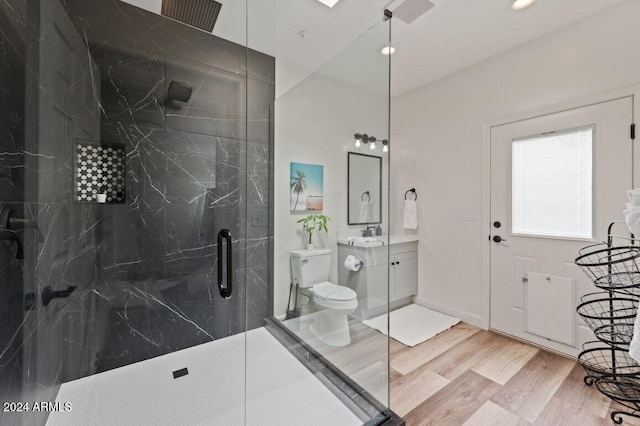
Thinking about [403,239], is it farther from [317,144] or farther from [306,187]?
[317,144]

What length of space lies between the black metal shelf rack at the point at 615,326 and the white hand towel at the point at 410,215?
1485 millimetres

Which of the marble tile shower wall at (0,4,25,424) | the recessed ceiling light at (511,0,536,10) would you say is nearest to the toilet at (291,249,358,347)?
the marble tile shower wall at (0,4,25,424)

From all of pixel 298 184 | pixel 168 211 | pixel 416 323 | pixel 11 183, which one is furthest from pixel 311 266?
pixel 11 183

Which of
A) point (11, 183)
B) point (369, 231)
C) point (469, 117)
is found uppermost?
point (469, 117)

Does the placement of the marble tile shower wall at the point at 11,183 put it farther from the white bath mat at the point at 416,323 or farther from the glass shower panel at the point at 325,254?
the white bath mat at the point at 416,323

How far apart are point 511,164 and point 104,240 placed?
3359 mm

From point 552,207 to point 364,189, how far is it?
1617mm

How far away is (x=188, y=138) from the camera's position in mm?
2109

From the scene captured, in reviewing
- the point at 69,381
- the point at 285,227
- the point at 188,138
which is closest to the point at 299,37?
the point at 188,138

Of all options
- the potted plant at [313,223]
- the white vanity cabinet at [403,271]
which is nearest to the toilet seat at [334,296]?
the potted plant at [313,223]

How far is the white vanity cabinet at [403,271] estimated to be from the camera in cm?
308

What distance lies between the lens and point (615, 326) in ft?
5.89

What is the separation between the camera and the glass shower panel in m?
1.64

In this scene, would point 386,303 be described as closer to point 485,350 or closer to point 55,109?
point 485,350
